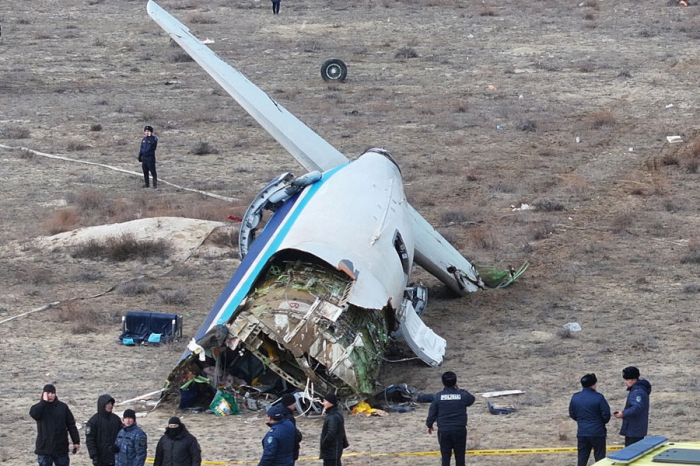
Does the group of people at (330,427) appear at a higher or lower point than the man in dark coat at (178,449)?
higher

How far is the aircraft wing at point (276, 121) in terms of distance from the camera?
24.7 metres

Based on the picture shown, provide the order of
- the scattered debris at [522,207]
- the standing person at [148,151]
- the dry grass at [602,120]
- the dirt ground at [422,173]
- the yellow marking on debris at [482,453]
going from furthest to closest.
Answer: the dry grass at [602,120] → the standing person at [148,151] → the scattered debris at [522,207] → the dirt ground at [422,173] → the yellow marking on debris at [482,453]

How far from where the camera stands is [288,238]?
19.6 m

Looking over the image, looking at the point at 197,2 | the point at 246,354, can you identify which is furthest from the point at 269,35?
the point at 246,354

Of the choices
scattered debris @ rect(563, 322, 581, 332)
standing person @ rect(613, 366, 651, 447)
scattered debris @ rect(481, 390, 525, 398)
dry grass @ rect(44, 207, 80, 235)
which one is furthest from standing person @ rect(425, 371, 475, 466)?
dry grass @ rect(44, 207, 80, 235)

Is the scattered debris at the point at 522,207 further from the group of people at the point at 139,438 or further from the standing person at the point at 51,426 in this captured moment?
the standing person at the point at 51,426

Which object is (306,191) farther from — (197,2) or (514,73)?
(197,2)

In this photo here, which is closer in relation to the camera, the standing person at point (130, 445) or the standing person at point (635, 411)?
the standing person at point (130, 445)

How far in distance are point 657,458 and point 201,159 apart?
93.6 ft

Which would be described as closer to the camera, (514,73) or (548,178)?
(548,178)

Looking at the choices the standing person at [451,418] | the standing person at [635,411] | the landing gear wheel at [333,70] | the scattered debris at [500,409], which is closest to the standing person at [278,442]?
the standing person at [451,418]

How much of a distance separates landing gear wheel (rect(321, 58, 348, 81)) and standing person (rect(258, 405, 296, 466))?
116 feet

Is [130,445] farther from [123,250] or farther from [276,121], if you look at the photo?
[123,250]

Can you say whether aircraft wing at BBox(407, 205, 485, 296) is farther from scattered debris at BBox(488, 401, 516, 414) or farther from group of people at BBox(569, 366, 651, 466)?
group of people at BBox(569, 366, 651, 466)
